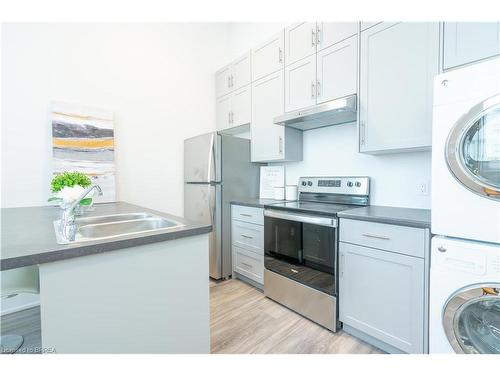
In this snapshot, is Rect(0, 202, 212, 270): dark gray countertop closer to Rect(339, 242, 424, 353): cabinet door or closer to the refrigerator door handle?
Rect(339, 242, 424, 353): cabinet door

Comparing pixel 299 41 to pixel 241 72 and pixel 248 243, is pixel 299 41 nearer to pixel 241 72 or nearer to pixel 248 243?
pixel 241 72

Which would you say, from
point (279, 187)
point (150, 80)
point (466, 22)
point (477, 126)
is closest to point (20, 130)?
point (150, 80)

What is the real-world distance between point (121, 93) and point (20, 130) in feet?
3.20

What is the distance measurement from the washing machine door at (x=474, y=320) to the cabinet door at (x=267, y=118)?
178 centimetres

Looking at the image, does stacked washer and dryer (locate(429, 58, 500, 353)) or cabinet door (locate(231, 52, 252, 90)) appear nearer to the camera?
stacked washer and dryer (locate(429, 58, 500, 353))

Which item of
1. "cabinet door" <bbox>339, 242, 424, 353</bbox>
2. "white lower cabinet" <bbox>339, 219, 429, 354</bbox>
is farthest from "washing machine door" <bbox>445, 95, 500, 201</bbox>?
"cabinet door" <bbox>339, 242, 424, 353</bbox>

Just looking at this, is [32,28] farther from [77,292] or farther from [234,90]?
[77,292]

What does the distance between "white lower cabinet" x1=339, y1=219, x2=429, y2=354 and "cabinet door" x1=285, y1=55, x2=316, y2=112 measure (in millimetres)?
1227

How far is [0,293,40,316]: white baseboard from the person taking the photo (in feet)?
6.30

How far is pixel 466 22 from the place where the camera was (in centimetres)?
133

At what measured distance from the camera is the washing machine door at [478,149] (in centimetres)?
103

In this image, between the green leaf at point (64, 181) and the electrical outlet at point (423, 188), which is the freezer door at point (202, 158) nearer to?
the green leaf at point (64, 181)

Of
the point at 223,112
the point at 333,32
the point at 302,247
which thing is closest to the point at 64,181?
the point at 302,247

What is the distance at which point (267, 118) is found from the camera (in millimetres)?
2611
